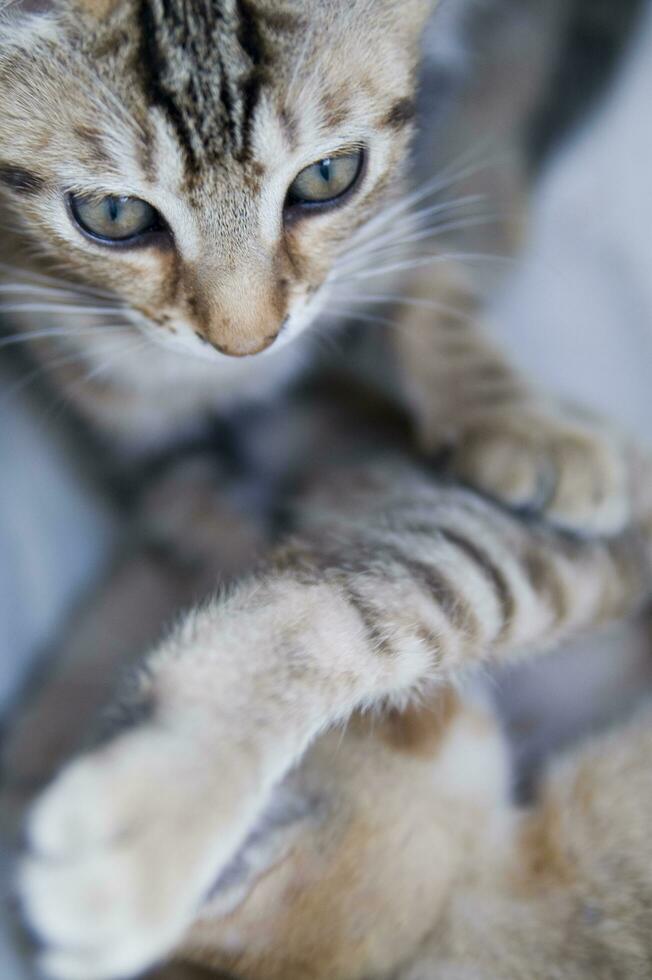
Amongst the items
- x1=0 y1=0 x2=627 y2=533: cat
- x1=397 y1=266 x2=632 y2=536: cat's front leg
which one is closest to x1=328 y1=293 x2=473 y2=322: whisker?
x1=397 y1=266 x2=632 y2=536: cat's front leg

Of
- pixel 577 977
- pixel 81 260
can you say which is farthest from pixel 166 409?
pixel 577 977

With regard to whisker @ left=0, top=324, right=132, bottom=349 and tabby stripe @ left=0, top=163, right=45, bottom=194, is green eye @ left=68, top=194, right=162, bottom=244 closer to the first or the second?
tabby stripe @ left=0, top=163, right=45, bottom=194

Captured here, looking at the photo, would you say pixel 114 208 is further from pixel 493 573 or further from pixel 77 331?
pixel 493 573

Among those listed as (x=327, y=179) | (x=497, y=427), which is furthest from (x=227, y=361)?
(x=497, y=427)

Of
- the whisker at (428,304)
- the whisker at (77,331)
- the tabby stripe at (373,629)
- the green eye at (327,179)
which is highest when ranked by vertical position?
the green eye at (327,179)

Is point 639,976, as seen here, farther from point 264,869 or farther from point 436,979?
point 264,869

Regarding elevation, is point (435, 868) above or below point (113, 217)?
below

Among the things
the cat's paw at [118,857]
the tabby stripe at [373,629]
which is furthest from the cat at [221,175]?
the cat's paw at [118,857]

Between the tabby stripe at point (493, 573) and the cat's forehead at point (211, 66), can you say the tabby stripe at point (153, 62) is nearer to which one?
the cat's forehead at point (211, 66)
